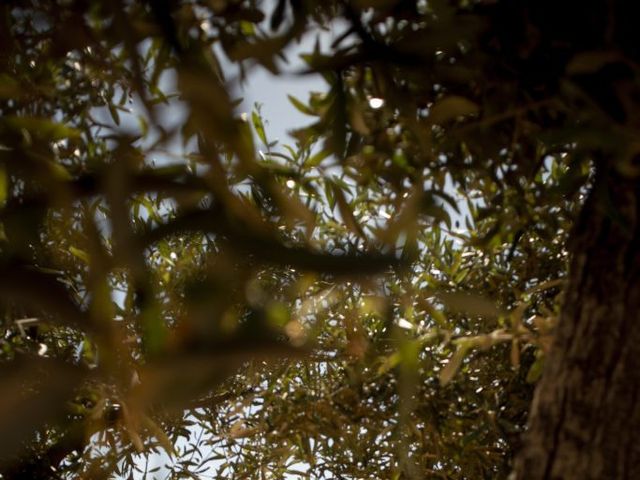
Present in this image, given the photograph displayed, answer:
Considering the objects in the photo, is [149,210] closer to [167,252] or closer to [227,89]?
[167,252]

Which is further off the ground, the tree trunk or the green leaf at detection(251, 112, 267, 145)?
the green leaf at detection(251, 112, 267, 145)

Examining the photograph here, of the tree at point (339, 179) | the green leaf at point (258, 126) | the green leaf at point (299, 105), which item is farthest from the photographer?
the green leaf at point (258, 126)

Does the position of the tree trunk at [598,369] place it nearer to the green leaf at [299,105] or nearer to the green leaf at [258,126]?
the green leaf at [299,105]

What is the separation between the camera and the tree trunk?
0.83 m

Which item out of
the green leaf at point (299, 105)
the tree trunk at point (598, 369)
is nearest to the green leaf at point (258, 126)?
the green leaf at point (299, 105)

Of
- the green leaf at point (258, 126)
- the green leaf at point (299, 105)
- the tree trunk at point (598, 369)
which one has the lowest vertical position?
the tree trunk at point (598, 369)

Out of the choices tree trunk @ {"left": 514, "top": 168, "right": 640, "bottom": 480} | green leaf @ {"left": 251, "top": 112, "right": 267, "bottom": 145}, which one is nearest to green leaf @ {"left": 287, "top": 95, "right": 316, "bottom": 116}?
green leaf @ {"left": 251, "top": 112, "right": 267, "bottom": 145}

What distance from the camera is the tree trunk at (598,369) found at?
83 centimetres

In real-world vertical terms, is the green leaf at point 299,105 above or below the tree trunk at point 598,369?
above

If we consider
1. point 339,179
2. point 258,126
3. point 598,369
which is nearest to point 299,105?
point 339,179

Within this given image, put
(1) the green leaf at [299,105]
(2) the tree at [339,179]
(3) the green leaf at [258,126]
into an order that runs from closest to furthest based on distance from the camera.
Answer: (2) the tree at [339,179] → (1) the green leaf at [299,105] → (3) the green leaf at [258,126]

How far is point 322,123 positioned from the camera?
4.09 ft

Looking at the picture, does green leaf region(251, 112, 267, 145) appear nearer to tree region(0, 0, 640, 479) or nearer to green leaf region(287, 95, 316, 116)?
tree region(0, 0, 640, 479)

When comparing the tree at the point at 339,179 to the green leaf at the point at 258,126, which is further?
the green leaf at the point at 258,126
